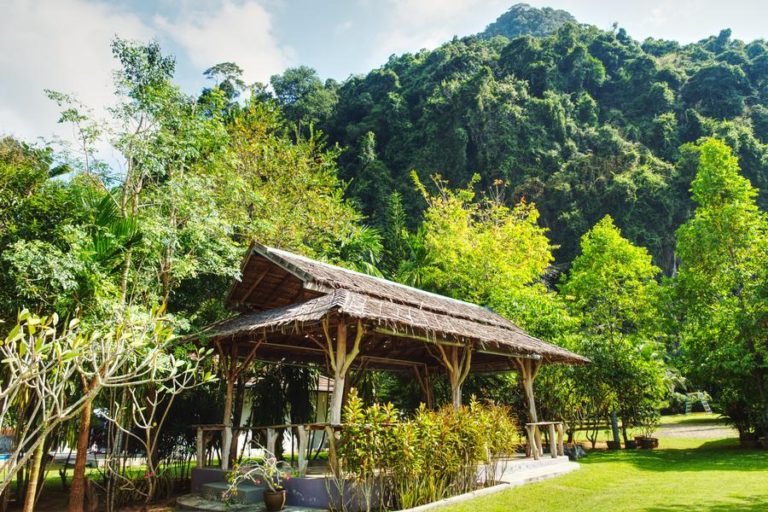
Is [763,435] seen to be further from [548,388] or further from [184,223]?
[184,223]

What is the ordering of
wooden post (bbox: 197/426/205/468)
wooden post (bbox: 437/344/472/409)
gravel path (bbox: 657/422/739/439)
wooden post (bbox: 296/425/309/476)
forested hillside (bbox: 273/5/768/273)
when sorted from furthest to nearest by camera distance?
forested hillside (bbox: 273/5/768/273)
gravel path (bbox: 657/422/739/439)
wooden post (bbox: 437/344/472/409)
wooden post (bbox: 197/426/205/468)
wooden post (bbox: 296/425/309/476)

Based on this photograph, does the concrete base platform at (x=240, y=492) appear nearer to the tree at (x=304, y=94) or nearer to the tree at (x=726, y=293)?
the tree at (x=726, y=293)

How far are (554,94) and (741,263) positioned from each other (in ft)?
94.3

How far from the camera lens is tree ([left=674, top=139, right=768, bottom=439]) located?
44.2 feet

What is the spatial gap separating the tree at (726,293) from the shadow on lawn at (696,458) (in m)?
1.12

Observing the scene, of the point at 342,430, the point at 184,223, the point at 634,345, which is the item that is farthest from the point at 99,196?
the point at 634,345

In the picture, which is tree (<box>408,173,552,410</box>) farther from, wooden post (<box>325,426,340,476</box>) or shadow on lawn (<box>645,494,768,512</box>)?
wooden post (<box>325,426,340,476</box>)

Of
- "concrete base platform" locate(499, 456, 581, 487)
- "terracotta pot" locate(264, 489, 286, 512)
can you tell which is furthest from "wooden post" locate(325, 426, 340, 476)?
"concrete base platform" locate(499, 456, 581, 487)

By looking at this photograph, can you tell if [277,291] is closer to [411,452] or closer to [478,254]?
[411,452]

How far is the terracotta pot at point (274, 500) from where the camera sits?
670cm

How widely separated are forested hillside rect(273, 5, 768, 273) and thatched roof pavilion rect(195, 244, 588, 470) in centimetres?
2015

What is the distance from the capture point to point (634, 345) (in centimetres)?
1531

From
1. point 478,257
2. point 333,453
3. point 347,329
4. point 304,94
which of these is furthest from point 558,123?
point 333,453

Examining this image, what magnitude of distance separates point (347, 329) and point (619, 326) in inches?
460
